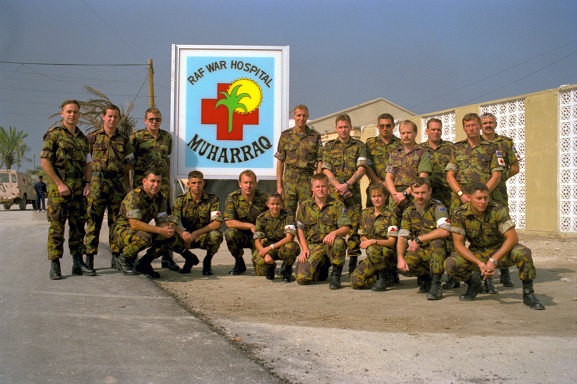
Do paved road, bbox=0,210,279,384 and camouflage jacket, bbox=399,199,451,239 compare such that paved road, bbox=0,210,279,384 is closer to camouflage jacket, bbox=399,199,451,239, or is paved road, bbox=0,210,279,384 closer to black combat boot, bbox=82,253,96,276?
black combat boot, bbox=82,253,96,276

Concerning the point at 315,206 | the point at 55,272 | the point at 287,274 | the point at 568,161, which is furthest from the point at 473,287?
the point at 568,161

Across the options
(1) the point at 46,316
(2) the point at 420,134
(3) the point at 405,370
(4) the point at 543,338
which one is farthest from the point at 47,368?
(2) the point at 420,134

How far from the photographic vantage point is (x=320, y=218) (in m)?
6.36

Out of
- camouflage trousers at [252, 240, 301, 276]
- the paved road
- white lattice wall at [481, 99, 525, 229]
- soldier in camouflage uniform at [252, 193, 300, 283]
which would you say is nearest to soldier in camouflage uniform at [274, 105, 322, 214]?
Result: soldier in camouflage uniform at [252, 193, 300, 283]

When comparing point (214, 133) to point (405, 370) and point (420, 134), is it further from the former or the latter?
point (420, 134)

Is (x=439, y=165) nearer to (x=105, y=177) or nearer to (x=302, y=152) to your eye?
(x=302, y=152)

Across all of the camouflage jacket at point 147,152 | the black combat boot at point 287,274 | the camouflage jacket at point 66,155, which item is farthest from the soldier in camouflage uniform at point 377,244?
the camouflage jacket at point 66,155

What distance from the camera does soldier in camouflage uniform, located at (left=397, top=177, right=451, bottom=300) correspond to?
546cm

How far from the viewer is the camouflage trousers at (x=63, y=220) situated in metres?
6.17

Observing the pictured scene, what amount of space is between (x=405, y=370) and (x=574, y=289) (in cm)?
326

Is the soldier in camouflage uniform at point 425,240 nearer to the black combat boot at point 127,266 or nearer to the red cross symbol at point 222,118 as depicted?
the black combat boot at point 127,266

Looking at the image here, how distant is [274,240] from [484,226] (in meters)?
2.29

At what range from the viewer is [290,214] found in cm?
664

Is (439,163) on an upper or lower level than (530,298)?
upper
